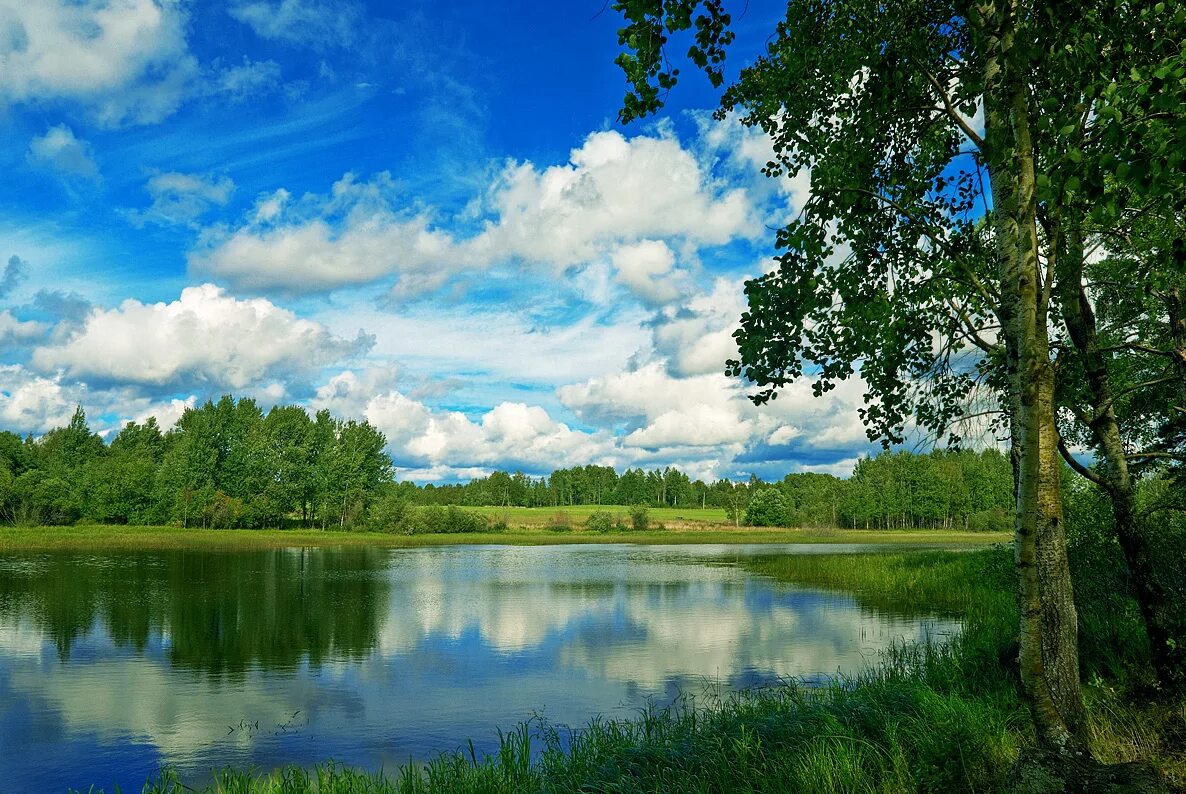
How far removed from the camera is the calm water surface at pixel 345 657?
14867 mm

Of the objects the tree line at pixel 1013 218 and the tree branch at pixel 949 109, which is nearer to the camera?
the tree line at pixel 1013 218

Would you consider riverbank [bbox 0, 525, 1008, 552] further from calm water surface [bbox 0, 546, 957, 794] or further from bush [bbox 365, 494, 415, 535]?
calm water surface [bbox 0, 546, 957, 794]

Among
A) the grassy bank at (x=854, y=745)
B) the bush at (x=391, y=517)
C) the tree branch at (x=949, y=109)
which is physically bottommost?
the bush at (x=391, y=517)

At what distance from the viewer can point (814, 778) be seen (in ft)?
26.0

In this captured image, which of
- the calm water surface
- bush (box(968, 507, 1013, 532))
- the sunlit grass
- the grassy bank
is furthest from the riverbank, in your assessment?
→ the grassy bank

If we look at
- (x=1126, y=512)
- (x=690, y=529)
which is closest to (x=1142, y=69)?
(x=1126, y=512)

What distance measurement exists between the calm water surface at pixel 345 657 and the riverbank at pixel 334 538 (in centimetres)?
2844

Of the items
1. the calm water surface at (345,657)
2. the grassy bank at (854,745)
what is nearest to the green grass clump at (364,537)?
the calm water surface at (345,657)

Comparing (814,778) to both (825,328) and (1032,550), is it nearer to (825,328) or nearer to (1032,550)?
(1032,550)

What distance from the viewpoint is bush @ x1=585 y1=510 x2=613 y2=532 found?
11994 cm

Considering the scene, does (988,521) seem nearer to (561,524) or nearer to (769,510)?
(769,510)

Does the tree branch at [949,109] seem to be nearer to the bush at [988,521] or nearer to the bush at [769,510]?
the bush at [769,510]

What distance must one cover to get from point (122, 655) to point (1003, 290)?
25.8 metres

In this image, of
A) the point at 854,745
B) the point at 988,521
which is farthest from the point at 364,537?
the point at 988,521
